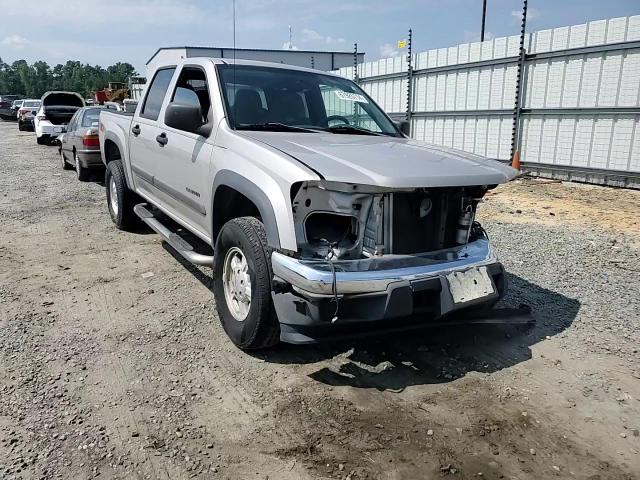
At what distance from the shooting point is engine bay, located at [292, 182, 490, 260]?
3035 millimetres

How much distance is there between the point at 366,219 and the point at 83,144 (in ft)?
29.9

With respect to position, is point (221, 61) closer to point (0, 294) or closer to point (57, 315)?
point (57, 315)

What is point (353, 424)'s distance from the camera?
113 inches

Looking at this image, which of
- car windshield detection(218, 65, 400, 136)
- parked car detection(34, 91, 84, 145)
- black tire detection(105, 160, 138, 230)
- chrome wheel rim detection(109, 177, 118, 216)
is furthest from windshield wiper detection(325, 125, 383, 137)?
parked car detection(34, 91, 84, 145)

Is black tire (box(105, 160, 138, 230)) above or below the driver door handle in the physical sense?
below

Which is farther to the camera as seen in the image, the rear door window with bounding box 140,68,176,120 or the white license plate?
the rear door window with bounding box 140,68,176,120

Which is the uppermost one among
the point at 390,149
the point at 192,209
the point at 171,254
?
the point at 390,149

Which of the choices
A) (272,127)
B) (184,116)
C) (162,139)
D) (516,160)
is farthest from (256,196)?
(516,160)

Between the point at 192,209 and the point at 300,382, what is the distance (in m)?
1.91

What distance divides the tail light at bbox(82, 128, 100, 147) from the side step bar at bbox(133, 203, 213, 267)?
5.00 m

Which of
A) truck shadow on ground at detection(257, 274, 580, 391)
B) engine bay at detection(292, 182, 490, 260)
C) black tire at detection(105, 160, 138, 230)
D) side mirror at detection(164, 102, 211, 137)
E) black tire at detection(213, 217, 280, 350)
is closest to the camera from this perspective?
engine bay at detection(292, 182, 490, 260)

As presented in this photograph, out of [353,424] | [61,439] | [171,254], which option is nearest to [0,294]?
[171,254]

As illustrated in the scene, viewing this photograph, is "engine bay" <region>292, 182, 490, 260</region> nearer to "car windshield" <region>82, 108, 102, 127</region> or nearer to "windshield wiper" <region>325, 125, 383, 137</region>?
"windshield wiper" <region>325, 125, 383, 137</region>

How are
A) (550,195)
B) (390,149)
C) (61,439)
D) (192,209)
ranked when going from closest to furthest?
1. (61,439)
2. (390,149)
3. (192,209)
4. (550,195)
